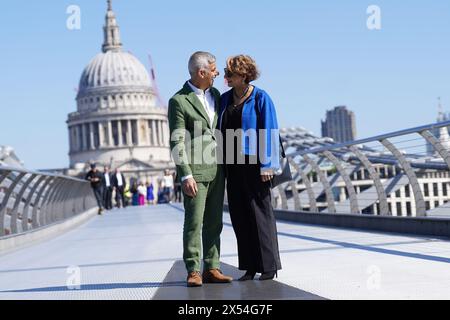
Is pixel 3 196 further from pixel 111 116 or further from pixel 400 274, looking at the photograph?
pixel 111 116

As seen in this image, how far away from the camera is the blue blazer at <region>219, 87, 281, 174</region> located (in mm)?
6625

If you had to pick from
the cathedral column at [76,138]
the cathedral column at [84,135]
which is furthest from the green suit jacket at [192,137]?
the cathedral column at [76,138]

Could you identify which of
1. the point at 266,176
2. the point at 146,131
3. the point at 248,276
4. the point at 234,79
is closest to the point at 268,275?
the point at 248,276

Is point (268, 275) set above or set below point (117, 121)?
below

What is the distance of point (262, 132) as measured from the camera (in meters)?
6.65

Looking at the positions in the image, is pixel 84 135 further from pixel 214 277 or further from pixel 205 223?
pixel 214 277

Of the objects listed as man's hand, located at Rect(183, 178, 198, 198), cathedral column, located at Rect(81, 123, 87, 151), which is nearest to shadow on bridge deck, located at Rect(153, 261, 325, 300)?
man's hand, located at Rect(183, 178, 198, 198)

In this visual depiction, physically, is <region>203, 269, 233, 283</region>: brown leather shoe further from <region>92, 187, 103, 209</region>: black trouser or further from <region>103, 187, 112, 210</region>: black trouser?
<region>103, 187, 112, 210</region>: black trouser

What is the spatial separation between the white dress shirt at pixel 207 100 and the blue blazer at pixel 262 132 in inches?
8.9

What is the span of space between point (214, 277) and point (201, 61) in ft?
4.64

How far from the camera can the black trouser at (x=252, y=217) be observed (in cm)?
663

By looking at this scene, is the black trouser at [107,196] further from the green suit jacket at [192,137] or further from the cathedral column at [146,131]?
the cathedral column at [146,131]
